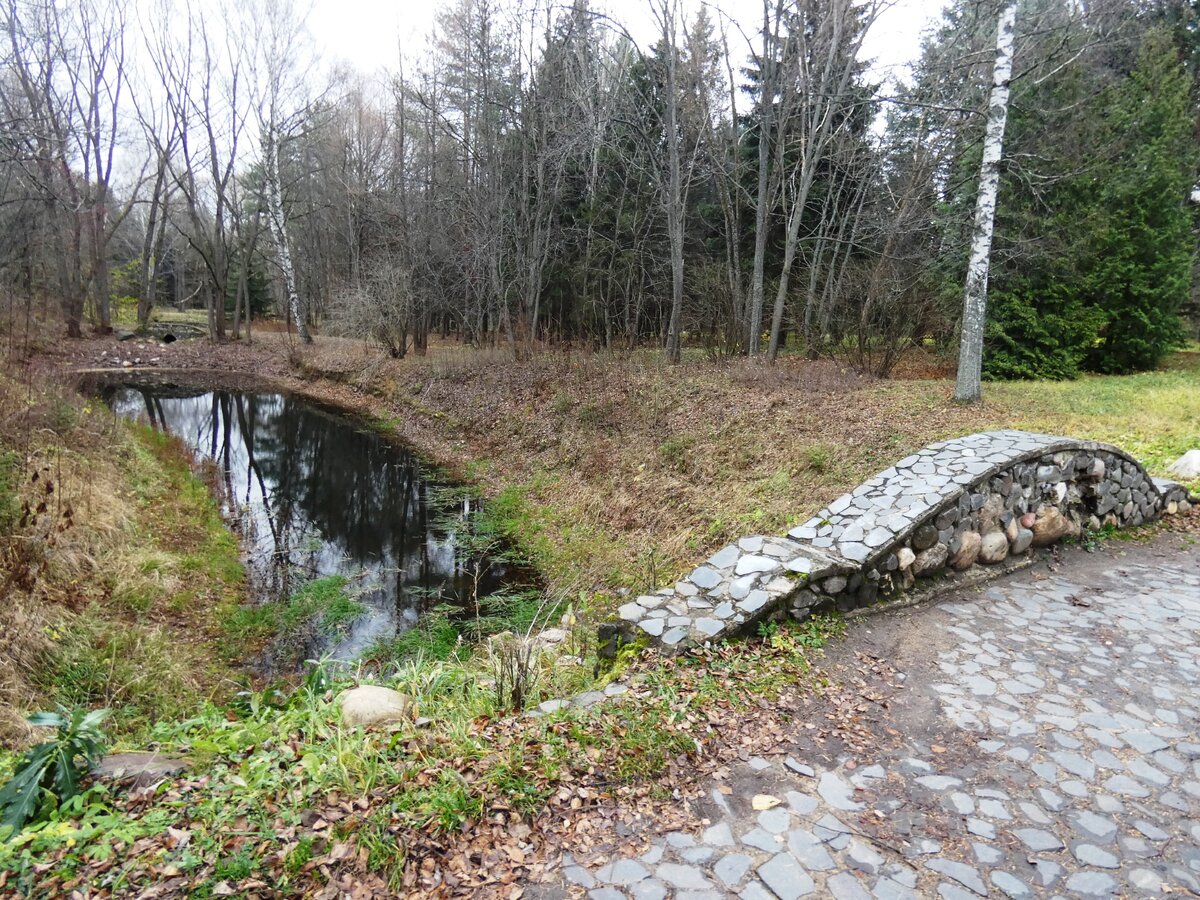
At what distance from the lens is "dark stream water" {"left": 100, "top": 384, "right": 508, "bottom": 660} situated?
24.3 feet

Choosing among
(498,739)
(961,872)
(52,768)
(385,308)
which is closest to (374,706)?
(498,739)

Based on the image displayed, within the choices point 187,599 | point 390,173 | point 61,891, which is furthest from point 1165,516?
point 390,173

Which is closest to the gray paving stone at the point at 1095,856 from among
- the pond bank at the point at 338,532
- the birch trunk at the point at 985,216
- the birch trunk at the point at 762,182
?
the pond bank at the point at 338,532

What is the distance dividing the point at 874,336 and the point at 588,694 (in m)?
11.8

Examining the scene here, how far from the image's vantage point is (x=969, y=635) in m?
4.15

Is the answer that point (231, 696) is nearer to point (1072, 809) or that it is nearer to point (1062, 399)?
point (1072, 809)

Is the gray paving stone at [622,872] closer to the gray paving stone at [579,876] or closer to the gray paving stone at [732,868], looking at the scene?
the gray paving stone at [579,876]

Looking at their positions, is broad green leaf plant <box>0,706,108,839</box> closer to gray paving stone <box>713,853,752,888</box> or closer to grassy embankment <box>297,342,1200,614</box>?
gray paving stone <box>713,853,752,888</box>

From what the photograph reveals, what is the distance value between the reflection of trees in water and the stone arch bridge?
13.3ft

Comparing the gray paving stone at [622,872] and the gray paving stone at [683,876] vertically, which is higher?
the gray paving stone at [683,876]

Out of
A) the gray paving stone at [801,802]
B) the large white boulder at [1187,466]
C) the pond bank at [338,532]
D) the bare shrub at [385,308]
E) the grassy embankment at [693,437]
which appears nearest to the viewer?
the gray paving stone at [801,802]

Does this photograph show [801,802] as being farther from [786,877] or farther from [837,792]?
[786,877]

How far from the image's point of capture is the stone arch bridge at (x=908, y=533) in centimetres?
410

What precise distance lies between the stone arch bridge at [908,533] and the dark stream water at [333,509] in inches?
138
